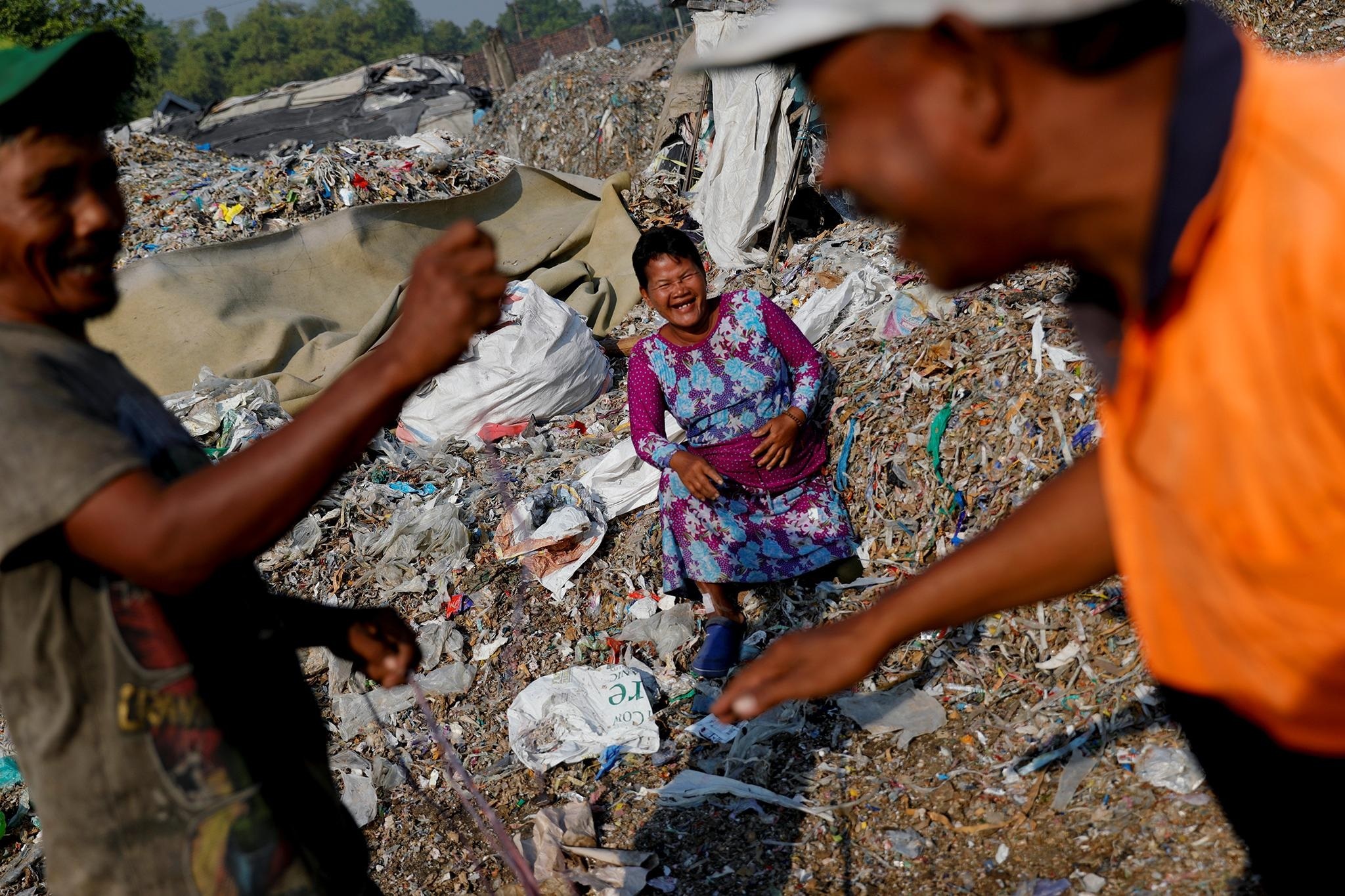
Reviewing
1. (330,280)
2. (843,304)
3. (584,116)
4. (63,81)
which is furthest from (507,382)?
(584,116)

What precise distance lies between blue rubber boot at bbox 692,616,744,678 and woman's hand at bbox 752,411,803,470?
0.69 m

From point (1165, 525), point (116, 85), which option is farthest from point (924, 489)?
point (116, 85)

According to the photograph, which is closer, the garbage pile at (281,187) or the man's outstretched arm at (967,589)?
the man's outstretched arm at (967,589)

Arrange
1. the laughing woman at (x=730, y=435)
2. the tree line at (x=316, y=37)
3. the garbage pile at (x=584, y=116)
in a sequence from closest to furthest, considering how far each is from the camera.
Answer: the laughing woman at (x=730, y=435) → the garbage pile at (x=584, y=116) → the tree line at (x=316, y=37)

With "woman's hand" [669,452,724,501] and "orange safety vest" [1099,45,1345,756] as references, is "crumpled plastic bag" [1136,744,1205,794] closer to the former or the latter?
"woman's hand" [669,452,724,501]

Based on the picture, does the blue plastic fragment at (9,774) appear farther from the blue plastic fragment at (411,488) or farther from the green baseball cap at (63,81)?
the green baseball cap at (63,81)

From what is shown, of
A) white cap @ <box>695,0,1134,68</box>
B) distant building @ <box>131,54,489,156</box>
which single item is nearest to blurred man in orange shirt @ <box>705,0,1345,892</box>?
white cap @ <box>695,0,1134,68</box>

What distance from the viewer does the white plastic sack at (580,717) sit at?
3.54m

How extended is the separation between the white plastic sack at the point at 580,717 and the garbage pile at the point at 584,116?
29.3 feet

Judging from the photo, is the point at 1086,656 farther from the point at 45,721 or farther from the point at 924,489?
the point at 45,721

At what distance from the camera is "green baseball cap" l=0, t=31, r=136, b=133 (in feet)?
3.82

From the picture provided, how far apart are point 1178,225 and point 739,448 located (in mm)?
3240

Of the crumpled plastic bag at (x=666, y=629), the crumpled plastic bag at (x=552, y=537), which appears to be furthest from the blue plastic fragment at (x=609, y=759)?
the crumpled plastic bag at (x=552, y=537)

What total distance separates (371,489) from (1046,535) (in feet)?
15.0
